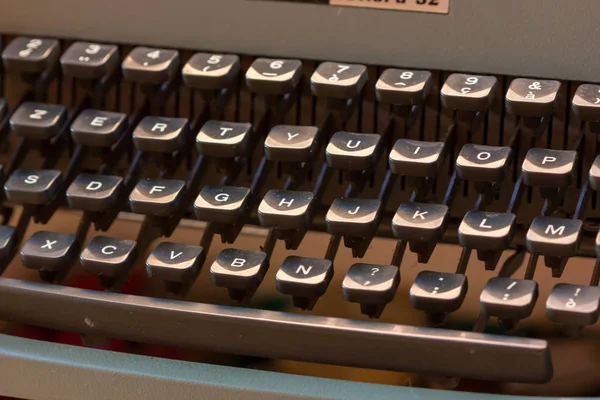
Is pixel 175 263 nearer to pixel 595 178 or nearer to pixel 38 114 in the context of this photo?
pixel 38 114

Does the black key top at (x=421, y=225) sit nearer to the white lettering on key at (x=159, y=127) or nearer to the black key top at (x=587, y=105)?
the black key top at (x=587, y=105)

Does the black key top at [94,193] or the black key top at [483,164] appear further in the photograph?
the black key top at [94,193]

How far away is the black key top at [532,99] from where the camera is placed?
4.09ft

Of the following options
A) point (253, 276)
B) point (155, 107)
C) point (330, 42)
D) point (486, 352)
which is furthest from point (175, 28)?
point (486, 352)

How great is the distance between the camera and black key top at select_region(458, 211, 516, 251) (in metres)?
1.16

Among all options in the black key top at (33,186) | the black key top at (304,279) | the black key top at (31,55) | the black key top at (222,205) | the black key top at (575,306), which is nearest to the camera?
the black key top at (575,306)

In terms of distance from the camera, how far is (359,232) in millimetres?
1221

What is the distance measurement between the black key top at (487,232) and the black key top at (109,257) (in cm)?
49

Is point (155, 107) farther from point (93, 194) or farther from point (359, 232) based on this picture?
point (359, 232)

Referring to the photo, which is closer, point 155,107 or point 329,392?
point 329,392

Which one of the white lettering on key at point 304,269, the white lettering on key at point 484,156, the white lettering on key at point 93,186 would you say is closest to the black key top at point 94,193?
the white lettering on key at point 93,186

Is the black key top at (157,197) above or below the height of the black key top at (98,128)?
below

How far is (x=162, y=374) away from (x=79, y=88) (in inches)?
25.4

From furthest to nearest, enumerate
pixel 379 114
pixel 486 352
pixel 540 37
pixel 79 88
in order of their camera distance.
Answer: pixel 79 88 → pixel 379 114 → pixel 540 37 → pixel 486 352
